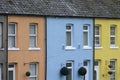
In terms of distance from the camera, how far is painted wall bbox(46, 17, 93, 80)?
4853cm

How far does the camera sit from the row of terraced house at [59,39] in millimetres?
46125

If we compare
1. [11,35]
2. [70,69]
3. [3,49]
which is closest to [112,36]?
[70,69]

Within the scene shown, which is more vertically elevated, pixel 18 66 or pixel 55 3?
pixel 55 3

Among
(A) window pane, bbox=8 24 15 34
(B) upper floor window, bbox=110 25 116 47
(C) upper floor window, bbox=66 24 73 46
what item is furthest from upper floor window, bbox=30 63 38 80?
(B) upper floor window, bbox=110 25 116 47

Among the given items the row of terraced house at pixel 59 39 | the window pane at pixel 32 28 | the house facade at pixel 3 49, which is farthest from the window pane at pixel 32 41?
the house facade at pixel 3 49

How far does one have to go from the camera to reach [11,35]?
151ft

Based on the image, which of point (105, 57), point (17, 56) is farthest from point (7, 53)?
point (105, 57)

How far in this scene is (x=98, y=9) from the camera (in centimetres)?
5291

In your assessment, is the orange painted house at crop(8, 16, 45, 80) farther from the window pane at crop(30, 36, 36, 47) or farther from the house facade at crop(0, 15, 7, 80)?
the house facade at crop(0, 15, 7, 80)

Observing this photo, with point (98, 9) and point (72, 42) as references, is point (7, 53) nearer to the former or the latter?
point (72, 42)

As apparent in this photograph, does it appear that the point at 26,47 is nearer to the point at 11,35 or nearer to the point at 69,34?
the point at 11,35

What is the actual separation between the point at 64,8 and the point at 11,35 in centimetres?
596

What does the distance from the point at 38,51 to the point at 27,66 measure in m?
1.58

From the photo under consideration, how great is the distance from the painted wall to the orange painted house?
2.23ft
